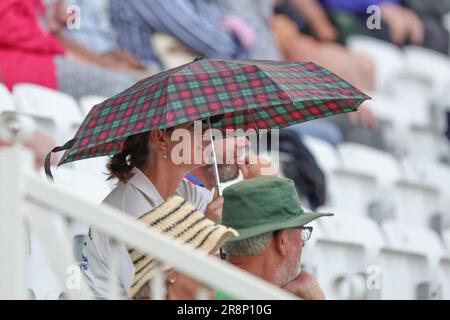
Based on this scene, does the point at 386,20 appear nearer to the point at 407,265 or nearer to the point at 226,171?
the point at 407,265

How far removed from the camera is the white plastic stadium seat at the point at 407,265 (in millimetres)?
6152

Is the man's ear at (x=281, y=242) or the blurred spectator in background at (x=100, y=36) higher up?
the blurred spectator in background at (x=100, y=36)

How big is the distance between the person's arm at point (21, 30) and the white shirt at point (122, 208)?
82.1 inches

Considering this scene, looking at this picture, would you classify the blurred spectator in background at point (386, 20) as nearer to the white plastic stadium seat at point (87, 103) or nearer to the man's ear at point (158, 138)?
the white plastic stadium seat at point (87, 103)

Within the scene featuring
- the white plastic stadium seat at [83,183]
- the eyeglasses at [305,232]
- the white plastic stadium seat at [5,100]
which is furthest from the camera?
the white plastic stadium seat at [5,100]

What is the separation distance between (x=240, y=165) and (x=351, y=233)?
1.94 metres

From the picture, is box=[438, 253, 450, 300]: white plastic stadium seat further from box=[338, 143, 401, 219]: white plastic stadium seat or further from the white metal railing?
the white metal railing

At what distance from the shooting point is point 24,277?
2270 mm

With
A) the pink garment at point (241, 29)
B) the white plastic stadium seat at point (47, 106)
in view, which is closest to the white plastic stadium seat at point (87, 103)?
the white plastic stadium seat at point (47, 106)

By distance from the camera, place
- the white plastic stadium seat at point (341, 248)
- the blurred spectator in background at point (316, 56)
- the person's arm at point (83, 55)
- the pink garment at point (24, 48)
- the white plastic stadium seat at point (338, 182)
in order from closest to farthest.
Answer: the white plastic stadium seat at point (341, 248) < the pink garment at point (24, 48) < the person's arm at point (83, 55) < the white plastic stadium seat at point (338, 182) < the blurred spectator in background at point (316, 56)

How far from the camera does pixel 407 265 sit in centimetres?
632

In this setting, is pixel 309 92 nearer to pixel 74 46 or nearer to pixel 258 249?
pixel 258 249

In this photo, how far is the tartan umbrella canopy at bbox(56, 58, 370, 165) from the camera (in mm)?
3560

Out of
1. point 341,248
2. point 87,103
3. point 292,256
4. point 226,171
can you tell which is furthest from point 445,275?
point 292,256
